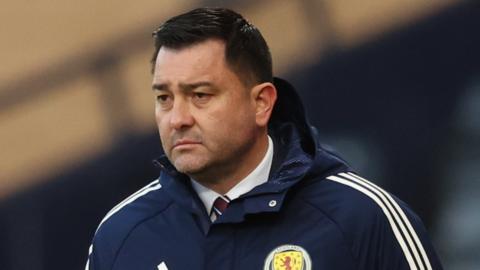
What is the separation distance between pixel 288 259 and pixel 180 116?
1.23 feet

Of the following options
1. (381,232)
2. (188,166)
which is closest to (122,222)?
(188,166)

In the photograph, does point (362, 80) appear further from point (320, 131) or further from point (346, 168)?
point (346, 168)

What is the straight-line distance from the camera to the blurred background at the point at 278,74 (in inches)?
143

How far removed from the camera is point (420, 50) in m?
3.66

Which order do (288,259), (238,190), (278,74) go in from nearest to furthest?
(288,259) → (238,190) → (278,74)

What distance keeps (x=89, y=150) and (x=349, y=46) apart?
93cm

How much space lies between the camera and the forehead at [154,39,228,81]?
2.59m

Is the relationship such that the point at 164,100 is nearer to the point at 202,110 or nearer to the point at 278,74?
the point at 202,110

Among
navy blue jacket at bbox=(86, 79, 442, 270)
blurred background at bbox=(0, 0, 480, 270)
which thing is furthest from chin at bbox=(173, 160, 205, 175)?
blurred background at bbox=(0, 0, 480, 270)

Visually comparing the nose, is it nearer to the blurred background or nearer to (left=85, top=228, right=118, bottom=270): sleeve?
(left=85, top=228, right=118, bottom=270): sleeve

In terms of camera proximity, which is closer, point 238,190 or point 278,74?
point 238,190

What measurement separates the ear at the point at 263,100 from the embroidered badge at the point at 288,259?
0.30 meters

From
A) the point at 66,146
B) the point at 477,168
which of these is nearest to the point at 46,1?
the point at 66,146

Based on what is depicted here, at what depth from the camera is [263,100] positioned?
8.83ft
